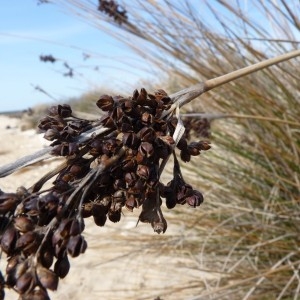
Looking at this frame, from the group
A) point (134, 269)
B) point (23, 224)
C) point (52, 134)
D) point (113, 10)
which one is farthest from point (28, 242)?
point (134, 269)

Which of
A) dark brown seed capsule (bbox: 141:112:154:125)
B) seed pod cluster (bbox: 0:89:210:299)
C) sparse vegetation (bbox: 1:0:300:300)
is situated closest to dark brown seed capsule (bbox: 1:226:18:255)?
seed pod cluster (bbox: 0:89:210:299)

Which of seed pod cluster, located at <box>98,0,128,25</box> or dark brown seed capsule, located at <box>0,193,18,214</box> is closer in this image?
dark brown seed capsule, located at <box>0,193,18,214</box>

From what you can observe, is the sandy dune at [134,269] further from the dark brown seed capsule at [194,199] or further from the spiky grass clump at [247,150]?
the dark brown seed capsule at [194,199]

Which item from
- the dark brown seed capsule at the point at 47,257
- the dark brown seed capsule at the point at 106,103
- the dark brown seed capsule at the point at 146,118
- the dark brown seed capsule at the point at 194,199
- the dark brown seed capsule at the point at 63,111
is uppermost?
the dark brown seed capsule at the point at 146,118

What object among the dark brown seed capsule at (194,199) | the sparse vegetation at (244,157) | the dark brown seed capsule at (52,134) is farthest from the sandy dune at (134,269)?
the dark brown seed capsule at (52,134)

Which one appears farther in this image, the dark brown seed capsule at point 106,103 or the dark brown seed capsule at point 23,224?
the dark brown seed capsule at point 106,103

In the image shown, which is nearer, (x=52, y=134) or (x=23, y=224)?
(x=23, y=224)

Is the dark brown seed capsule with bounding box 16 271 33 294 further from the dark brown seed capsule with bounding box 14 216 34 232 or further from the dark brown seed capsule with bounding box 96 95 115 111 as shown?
the dark brown seed capsule with bounding box 96 95 115 111

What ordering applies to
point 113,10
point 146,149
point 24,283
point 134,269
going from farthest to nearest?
point 134,269, point 113,10, point 146,149, point 24,283

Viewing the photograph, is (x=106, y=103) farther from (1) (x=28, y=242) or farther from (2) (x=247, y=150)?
(2) (x=247, y=150)
